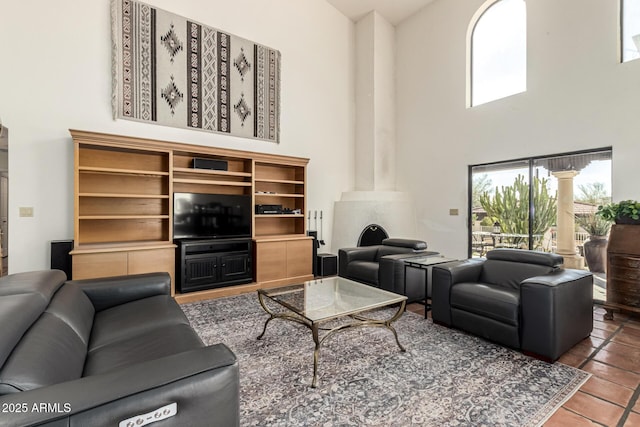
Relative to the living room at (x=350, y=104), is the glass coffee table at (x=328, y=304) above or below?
below

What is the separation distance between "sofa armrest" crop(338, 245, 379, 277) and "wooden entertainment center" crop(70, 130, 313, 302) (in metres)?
0.78

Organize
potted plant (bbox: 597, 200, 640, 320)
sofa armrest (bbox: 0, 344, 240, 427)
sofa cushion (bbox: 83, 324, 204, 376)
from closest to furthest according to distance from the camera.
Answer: sofa armrest (bbox: 0, 344, 240, 427), sofa cushion (bbox: 83, 324, 204, 376), potted plant (bbox: 597, 200, 640, 320)

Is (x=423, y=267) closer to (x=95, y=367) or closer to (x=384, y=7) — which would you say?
(x=95, y=367)

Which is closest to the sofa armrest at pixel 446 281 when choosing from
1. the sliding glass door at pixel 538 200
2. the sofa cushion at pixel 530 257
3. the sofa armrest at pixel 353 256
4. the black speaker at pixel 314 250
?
the sofa cushion at pixel 530 257

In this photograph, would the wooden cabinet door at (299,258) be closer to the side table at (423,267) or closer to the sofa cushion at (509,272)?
the side table at (423,267)

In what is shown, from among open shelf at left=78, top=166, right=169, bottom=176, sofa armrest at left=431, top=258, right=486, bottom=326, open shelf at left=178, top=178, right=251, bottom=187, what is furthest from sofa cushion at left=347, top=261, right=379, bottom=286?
open shelf at left=78, top=166, right=169, bottom=176

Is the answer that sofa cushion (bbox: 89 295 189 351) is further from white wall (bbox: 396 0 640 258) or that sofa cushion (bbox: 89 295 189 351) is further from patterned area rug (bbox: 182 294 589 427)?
white wall (bbox: 396 0 640 258)

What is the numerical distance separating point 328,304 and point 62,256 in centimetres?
319

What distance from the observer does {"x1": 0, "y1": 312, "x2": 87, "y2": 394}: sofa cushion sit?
991mm

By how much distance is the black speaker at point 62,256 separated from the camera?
3486mm

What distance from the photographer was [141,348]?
62.7 inches

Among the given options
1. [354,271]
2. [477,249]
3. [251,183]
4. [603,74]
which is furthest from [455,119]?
[251,183]

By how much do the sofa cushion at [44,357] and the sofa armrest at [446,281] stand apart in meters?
2.78

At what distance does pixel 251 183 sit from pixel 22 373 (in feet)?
12.1
